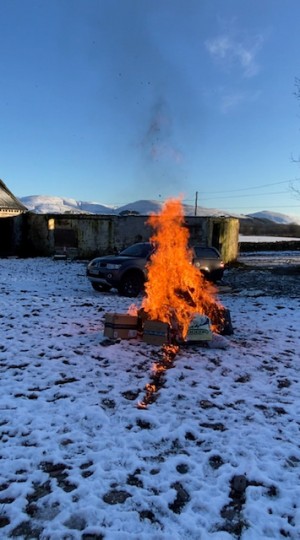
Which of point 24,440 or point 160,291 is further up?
point 160,291

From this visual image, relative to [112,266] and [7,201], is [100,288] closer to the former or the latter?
[112,266]

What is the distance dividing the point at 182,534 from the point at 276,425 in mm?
2130

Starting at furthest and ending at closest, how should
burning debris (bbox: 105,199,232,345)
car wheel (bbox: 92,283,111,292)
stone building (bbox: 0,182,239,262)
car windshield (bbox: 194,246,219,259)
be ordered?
stone building (bbox: 0,182,239,262) < car windshield (bbox: 194,246,219,259) < car wheel (bbox: 92,283,111,292) < burning debris (bbox: 105,199,232,345)

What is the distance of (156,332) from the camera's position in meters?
7.46

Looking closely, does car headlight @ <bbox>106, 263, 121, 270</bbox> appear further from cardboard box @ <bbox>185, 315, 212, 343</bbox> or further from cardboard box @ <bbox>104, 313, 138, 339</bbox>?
cardboard box @ <bbox>185, 315, 212, 343</bbox>

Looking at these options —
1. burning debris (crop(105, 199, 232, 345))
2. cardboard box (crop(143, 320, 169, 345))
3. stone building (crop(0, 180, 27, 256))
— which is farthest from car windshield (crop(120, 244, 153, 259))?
stone building (crop(0, 180, 27, 256))

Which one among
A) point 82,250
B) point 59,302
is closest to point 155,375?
point 59,302

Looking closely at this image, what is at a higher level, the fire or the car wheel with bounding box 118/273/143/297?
the fire

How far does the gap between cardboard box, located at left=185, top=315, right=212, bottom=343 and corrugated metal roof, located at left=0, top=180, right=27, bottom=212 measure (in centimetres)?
2464

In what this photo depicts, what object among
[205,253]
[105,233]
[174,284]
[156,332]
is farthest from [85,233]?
[156,332]

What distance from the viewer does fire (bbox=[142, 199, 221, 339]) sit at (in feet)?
25.4

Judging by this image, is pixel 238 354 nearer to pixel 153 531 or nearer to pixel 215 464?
pixel 215 464

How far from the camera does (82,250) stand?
26.7 m

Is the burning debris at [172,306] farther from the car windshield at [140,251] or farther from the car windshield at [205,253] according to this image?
the car windshield at [205,253]
